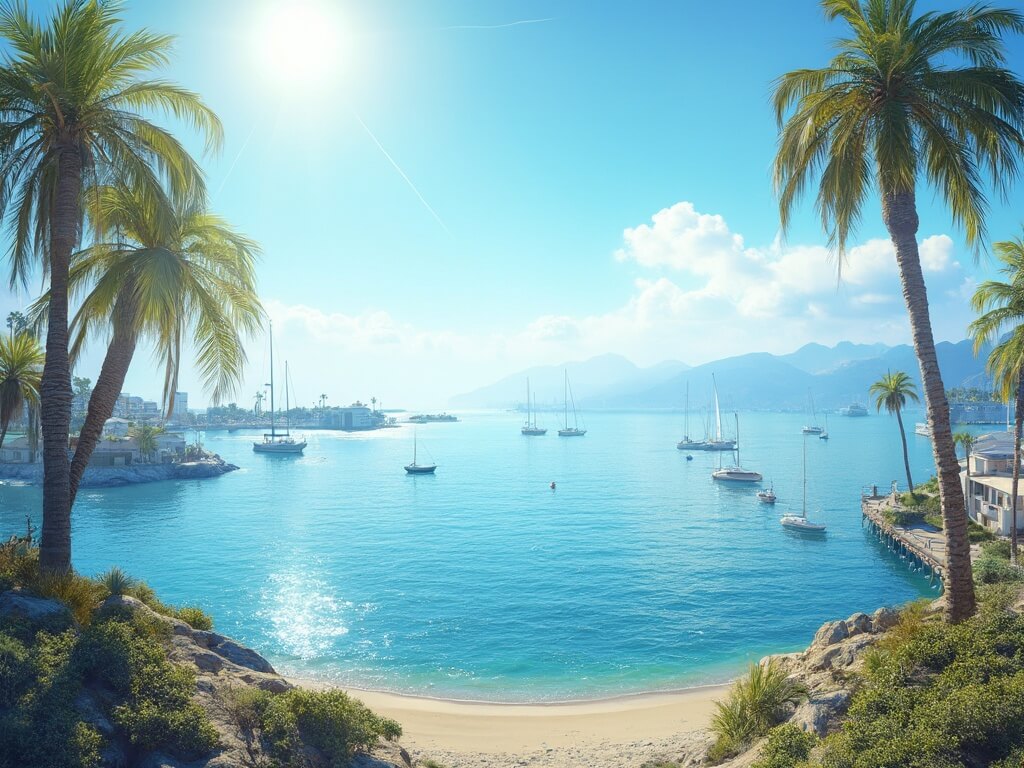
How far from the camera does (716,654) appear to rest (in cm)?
2484

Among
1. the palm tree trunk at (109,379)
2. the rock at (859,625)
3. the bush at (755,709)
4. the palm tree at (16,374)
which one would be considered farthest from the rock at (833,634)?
the palm tree at (16,374)

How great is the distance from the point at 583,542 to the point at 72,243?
134 feet

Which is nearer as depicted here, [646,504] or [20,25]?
[20,25]

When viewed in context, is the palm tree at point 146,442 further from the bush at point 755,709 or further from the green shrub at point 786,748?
the green shrub at point 786,748

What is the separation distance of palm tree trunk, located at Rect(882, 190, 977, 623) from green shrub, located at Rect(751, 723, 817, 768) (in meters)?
4.21

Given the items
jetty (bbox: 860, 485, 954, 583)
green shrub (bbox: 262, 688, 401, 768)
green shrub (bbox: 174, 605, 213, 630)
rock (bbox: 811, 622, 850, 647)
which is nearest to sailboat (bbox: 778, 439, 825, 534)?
jetty (bbox: 860, 485, 954, 583)

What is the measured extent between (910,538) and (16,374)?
53.8 meters

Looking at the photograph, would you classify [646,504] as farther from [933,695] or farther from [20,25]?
[20,25]

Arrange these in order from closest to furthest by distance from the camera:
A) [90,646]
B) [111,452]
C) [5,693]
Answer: [5,693] < [90,646] < [111,452]

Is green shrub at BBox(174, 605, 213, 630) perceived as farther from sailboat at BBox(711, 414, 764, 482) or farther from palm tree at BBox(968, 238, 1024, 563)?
sailboat at BBox(711, 414, 764, 482)

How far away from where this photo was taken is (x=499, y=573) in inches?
1474

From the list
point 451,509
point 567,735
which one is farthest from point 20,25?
point 451,509

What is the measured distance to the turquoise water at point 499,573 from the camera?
24828 mm

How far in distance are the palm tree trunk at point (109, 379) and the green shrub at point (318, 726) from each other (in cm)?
697
